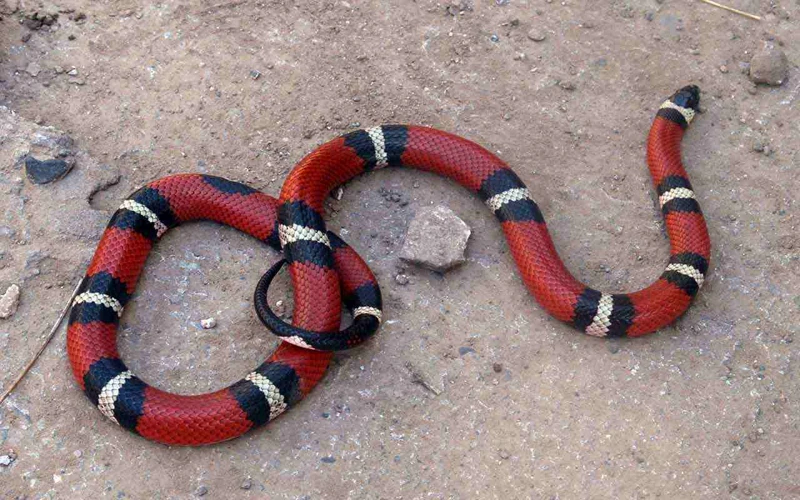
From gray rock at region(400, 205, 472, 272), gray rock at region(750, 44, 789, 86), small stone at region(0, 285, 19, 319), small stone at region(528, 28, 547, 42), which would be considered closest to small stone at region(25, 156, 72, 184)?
small stone at region(0, 285, 19, 319)

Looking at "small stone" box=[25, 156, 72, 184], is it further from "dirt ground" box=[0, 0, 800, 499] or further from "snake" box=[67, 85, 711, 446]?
"snake" box=[67, 85, 711, 446]

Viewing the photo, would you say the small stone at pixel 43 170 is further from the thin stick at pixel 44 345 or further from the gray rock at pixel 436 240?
the gray rock at pixel 436 240

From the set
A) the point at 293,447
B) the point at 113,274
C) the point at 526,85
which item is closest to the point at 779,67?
the point at 526,85

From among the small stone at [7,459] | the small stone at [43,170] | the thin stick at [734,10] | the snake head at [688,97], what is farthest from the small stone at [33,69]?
the thin stick at [734,10]

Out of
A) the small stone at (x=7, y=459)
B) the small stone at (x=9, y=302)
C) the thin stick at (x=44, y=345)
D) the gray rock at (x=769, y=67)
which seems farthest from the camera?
the gray rock at (x=769, y=67)

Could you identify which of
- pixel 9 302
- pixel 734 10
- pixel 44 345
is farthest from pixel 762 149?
pixel 9 302

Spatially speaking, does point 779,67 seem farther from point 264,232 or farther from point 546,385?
point 264,232
